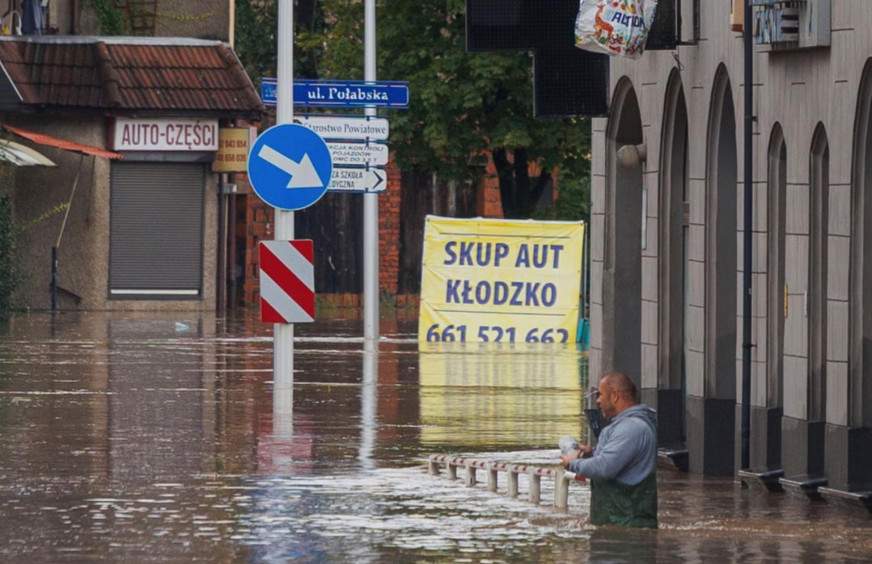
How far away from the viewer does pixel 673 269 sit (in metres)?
16.8

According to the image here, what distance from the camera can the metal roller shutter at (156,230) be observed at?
4066 cm

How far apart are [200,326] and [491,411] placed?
1535 centimetres

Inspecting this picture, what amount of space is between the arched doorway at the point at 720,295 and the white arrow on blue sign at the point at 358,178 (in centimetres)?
1543

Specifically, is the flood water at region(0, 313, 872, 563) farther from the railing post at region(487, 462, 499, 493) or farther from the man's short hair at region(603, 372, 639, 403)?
the man's short hair at region(603, 372, 639, 403)

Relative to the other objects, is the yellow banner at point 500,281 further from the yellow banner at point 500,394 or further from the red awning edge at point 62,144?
the red awning edge at point 62,144

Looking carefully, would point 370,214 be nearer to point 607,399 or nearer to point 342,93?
point 342,93

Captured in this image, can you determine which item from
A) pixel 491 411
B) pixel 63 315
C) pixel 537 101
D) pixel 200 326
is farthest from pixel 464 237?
pixel 537 101

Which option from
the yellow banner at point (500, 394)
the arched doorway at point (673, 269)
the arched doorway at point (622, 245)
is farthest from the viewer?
the arched doorway at point (622, 245)

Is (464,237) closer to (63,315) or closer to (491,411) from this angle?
(63,315)

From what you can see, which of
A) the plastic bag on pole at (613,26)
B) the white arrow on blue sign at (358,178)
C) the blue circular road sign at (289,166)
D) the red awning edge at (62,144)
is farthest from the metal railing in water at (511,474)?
the red awning edge at (62,144)

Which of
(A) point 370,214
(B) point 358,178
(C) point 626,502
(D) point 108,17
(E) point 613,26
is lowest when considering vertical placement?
(C) point 626,502

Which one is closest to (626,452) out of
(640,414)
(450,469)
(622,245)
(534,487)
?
(640,414)

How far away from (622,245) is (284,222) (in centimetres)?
280

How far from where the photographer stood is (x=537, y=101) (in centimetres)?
1773
